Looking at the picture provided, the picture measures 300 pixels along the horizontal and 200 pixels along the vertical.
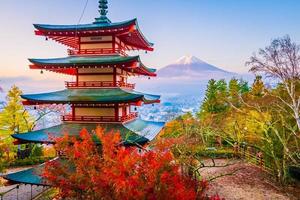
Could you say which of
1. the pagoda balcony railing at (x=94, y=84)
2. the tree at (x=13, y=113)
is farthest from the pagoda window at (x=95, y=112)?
the tree at (x=13, y=113)

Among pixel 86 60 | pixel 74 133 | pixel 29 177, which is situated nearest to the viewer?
pixel 29 177

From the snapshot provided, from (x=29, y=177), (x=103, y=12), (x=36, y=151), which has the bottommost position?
(x=36, y=151)

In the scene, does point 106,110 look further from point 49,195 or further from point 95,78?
point 49,195

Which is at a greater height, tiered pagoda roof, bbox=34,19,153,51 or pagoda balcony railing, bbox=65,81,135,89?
tiered pagoda roof, bbox=34,19,153,51

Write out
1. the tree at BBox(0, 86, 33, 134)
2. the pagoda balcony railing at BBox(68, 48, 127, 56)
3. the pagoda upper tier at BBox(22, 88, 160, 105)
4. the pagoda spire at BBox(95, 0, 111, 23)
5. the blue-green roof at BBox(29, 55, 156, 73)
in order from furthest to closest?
the tree at BBox(0, 86, 33, 134)
the pagoda spire at BBox(95, 0, 111, 23)
the pagoda balcony railing at BBox(68, 48, 127, 56)
the blue-green roof at BBox(29, 55, 156, 73)
the pagoda upper tier at BBox(22, 88, 160, 105)

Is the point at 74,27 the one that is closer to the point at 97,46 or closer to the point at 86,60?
the point at 97,46

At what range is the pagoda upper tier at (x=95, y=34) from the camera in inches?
687

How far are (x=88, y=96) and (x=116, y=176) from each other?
7.24 metres

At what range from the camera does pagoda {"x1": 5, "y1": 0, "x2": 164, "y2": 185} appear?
16625 millimetres

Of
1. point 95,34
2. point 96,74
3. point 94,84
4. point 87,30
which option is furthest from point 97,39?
point 94,84

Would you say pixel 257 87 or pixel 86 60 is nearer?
pixel 86 60

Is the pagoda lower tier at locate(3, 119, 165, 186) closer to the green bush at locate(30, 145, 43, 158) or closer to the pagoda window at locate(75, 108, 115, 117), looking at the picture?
the pagoda window at locate(75, 108, 115, 117)

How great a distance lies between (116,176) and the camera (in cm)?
1088

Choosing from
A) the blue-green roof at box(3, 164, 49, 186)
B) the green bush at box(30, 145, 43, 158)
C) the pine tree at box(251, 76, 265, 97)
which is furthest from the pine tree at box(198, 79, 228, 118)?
the blue-green roof at box(3, 164, 49, 186)
